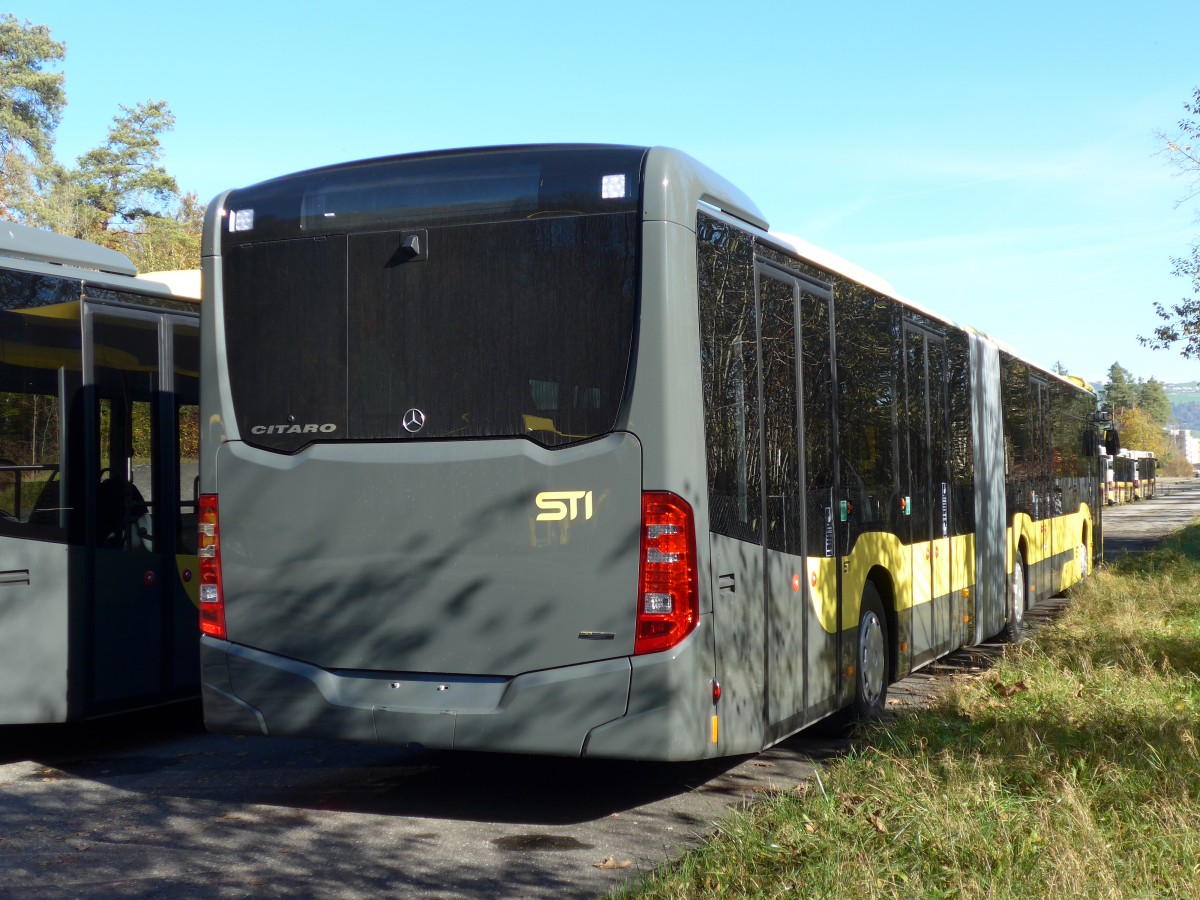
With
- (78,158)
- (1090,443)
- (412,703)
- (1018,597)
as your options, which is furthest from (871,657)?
(78,158)

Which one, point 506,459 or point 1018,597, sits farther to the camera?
point 1018,597

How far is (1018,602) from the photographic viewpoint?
47.7ft

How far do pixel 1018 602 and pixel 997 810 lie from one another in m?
8.95

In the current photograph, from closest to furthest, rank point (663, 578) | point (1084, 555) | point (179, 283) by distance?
point (663, 578) < point (179, 283) < point (1084, 555)

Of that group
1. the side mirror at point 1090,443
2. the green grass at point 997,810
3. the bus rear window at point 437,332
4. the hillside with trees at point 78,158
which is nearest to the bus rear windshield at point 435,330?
the bus rear window at point 437,332

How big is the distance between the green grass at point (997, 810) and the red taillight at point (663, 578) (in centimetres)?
88

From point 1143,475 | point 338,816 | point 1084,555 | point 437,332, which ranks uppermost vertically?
point 437,332

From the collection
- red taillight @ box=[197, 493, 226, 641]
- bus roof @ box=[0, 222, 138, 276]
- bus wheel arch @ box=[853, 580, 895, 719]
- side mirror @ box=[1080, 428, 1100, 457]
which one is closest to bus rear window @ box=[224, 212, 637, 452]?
red taillight @ box=[197, 493, 226, 641]

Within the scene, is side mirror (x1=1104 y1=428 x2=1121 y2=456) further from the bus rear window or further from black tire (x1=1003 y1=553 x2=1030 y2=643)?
the bus rear window

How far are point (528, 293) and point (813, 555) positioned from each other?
2.49 m

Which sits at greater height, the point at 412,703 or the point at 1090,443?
the point at 1090,443

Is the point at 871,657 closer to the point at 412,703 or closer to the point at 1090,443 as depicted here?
the point at 412,703

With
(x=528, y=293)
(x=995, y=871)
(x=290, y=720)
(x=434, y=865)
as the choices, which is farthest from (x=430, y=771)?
(x=995, y=871)

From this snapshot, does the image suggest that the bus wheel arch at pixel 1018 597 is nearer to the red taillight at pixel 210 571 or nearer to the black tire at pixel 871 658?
the black tire at pixel 871 658
